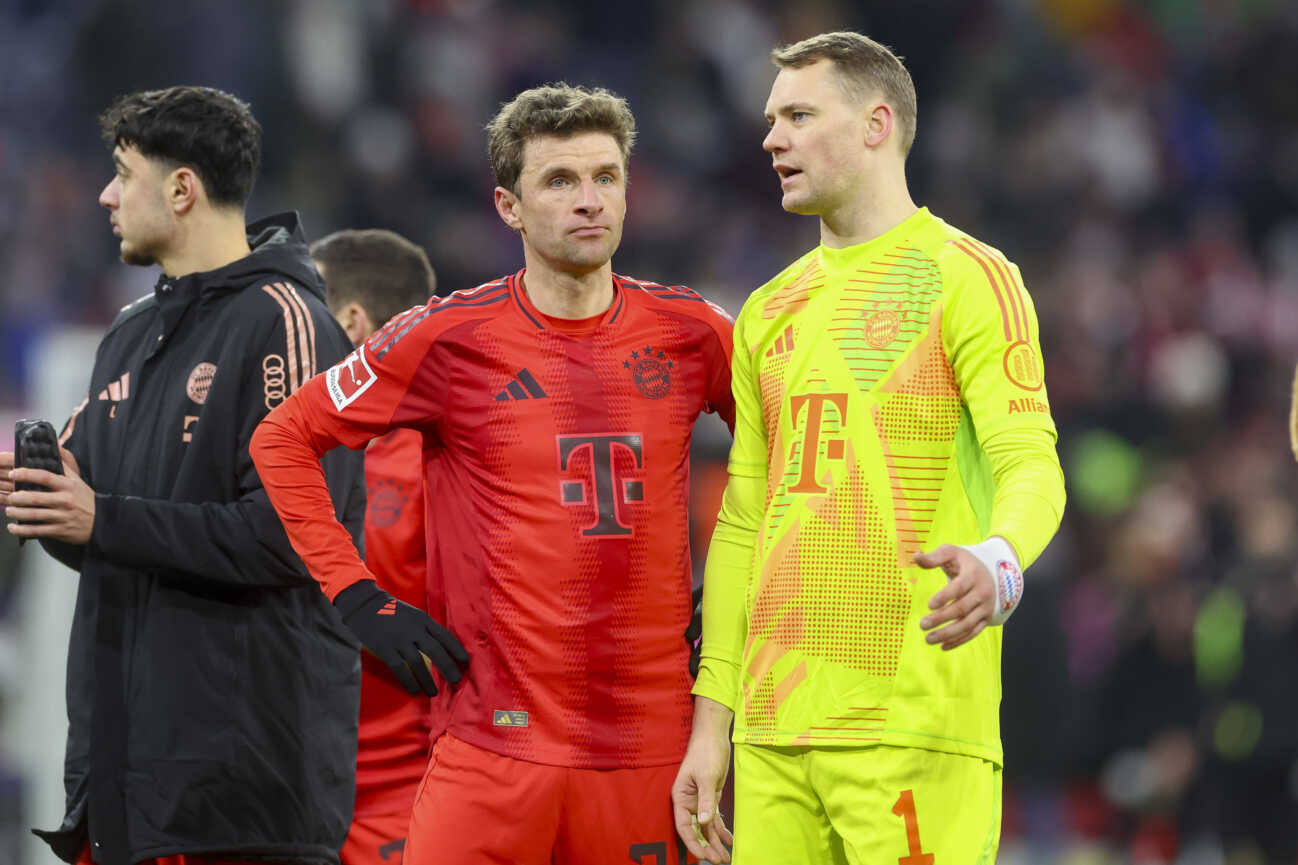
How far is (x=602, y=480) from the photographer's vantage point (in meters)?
4.22

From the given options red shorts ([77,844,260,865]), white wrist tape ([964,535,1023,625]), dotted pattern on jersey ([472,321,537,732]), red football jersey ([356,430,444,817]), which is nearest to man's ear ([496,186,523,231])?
dotted pattern on jersey ([472,321,537,732])

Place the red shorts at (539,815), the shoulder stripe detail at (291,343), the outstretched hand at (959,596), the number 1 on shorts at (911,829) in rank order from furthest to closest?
the shoulder stripe detail at (291,343)
the red shorts at (539,815)
the number 1 on shorts at (911,829)
the outstretched hand at (959,596)

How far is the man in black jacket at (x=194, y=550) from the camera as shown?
14.9 feet

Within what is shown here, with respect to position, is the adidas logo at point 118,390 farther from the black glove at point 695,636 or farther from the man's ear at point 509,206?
the black glove at point 695,636

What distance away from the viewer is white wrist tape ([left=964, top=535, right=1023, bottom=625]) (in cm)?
335

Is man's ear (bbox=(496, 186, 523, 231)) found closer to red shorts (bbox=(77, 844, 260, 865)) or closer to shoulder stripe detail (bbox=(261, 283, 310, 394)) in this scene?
shoulder stripe detail (bbox=(261, 283, 310, 394))

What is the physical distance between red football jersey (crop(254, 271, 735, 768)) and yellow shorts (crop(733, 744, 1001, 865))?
0.31 meters

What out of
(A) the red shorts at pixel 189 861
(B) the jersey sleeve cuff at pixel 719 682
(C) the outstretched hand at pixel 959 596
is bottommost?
(A) the red shorts at pixel 189 861

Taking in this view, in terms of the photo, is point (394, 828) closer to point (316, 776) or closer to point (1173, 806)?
point (316, 776)

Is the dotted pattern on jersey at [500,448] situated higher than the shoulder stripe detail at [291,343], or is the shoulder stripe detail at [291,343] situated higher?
the shoulder stripe detail at [291,343]

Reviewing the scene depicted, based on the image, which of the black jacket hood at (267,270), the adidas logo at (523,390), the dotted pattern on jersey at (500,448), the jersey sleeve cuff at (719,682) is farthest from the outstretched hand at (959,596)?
the black jacket hood at (267,270)

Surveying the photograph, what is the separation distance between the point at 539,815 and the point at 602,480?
74cm

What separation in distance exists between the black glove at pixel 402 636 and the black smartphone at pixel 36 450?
2.80ft

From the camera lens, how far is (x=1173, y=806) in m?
10.5
